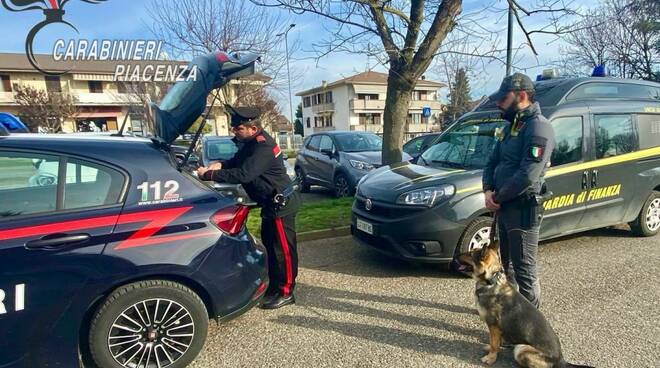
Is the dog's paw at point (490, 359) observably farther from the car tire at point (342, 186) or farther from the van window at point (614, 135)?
the car tire at point (342, 186)

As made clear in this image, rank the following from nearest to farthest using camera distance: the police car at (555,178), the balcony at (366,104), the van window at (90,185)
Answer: the van window at (90,185) → the police car at (555,178) → the balcony at (366,104)

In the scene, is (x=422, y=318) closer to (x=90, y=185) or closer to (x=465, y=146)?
(x=465, y=146)

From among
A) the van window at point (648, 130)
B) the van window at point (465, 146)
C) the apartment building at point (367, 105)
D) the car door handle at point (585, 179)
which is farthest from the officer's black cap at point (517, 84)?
the apartment building at point (367, 105)

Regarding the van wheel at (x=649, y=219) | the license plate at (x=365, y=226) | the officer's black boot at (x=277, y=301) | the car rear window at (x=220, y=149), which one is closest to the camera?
the officer's black boot at (x=277, y=301)

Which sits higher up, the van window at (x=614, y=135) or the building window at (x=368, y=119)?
the building window at (x=368, y=119)

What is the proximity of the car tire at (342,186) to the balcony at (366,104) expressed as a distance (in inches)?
1615

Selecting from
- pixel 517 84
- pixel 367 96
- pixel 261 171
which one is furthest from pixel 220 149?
pixel 367 96

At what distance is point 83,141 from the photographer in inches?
100

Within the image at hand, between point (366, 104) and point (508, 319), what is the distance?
4791 cm

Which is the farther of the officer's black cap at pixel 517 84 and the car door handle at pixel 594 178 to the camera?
the car door handle at pixel 594 178

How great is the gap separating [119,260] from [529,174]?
2805 mm

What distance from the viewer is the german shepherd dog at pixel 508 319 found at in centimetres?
244

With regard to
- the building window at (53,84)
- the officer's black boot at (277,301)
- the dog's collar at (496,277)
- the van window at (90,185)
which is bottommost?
the officer's black boot at (277,301)

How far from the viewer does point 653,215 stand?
5273 millimetres
